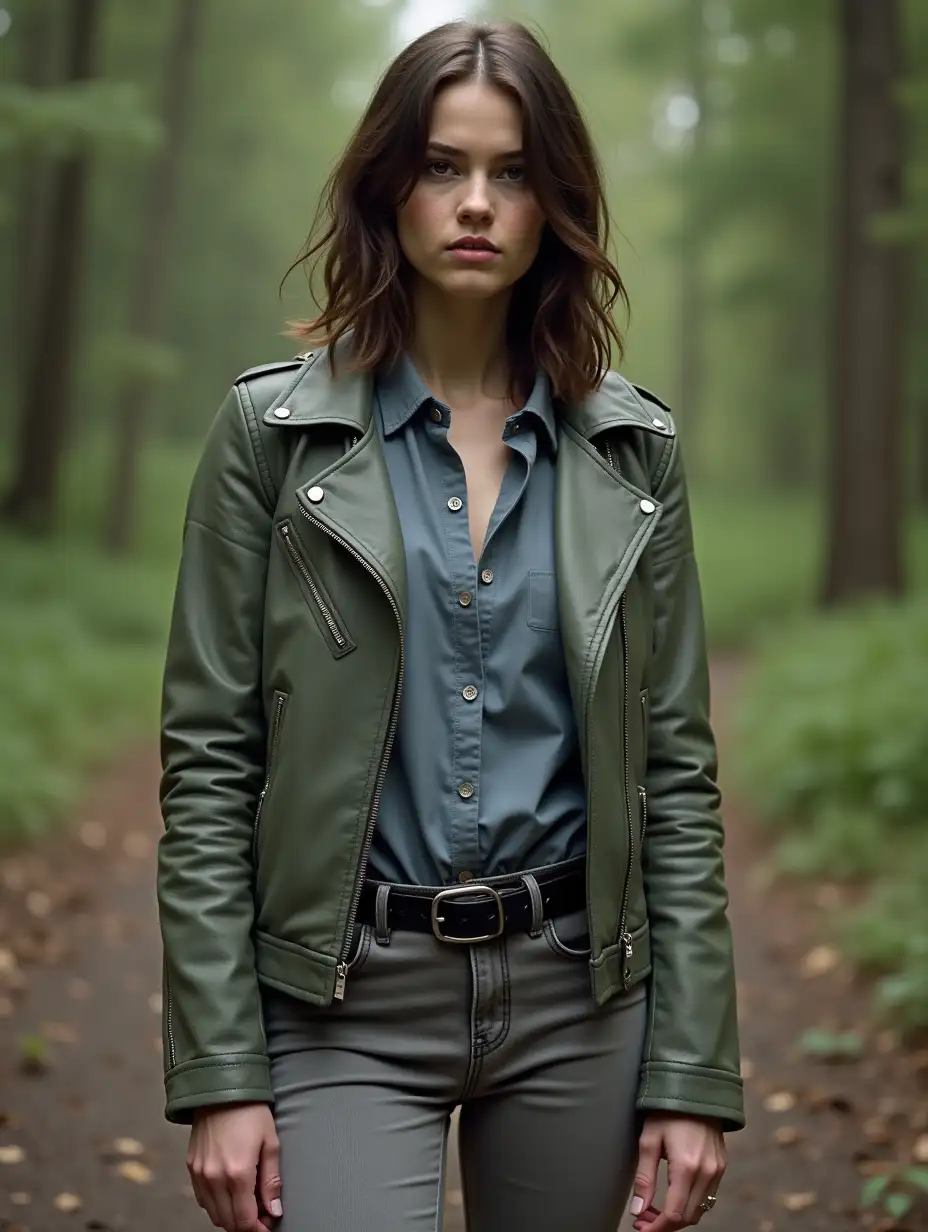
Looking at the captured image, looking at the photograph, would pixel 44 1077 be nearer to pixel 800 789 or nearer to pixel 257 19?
pixel 800 789

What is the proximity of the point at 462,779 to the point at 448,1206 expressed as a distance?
9.82 ft

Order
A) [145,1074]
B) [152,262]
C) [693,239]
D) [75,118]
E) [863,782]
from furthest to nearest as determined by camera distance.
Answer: [693,239]
[152,262]
[75,118]
[863,782]
[145,1074]

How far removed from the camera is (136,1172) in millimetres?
4949

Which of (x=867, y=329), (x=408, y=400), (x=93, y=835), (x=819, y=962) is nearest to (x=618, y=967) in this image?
(x=408, y=400)

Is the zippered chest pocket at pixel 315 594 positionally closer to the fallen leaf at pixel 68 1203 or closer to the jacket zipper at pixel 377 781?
the jacket zipper at pixel 377 781

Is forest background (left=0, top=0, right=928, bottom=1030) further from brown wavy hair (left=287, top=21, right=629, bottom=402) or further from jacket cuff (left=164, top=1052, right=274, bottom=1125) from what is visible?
jacket cuff (left=164, top=1052, right=274, bottom=1125)

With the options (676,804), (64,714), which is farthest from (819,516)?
(676,804)

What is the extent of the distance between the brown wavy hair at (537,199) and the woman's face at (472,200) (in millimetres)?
21

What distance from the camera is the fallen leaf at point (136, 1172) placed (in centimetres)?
491

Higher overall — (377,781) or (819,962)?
(377,781)

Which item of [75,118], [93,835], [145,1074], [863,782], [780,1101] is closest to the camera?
[780,1101]

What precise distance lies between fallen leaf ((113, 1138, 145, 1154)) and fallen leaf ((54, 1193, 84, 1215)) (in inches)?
14.4

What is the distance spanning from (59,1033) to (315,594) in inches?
166

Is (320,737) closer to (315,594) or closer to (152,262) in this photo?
(315,594)
